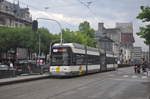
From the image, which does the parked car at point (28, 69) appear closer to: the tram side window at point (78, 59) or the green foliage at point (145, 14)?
the tram side window at point (78, 59)

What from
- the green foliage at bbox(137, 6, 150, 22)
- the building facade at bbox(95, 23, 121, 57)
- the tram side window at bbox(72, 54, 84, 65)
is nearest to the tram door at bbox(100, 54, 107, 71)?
the tram side window at bbox(72, 54, 84, 65)

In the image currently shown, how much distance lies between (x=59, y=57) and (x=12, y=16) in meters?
47.0

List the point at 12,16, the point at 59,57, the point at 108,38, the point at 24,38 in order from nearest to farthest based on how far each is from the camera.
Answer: the point at 59,57 → the point at 24,38 → the point at 12,16 → the point at 108,38

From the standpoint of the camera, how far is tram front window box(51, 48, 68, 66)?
89.1ft

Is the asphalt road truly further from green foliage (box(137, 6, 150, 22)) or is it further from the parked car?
the parked car

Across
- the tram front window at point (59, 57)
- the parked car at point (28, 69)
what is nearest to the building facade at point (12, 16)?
the parked car at point (28, 69)

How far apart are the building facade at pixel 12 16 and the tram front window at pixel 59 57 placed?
139 ft

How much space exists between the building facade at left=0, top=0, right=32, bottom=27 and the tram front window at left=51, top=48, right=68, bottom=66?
1672 inches

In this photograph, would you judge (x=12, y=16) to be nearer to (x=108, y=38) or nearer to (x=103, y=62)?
(x=103, y=62)

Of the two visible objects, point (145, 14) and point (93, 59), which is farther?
point (93, 59)

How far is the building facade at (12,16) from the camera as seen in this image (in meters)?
68.8

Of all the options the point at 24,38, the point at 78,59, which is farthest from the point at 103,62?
the point at 24,38

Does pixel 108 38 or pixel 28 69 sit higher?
pixel 108 38

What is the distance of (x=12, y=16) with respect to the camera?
234 ft
